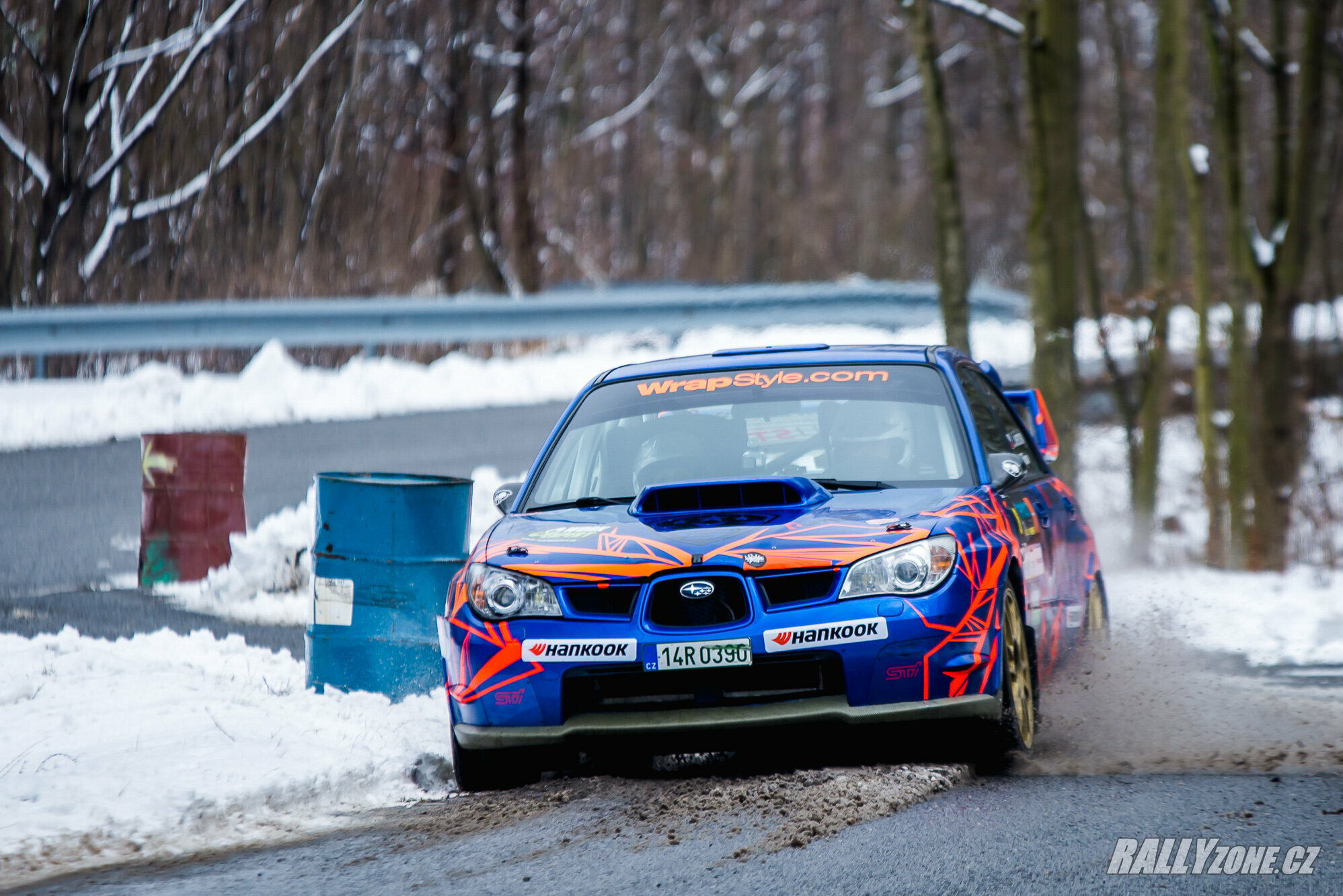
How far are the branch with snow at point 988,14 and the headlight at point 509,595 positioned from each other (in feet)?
38.6

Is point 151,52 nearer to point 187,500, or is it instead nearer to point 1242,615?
point 187,500

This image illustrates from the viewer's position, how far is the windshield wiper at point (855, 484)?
6.00 m

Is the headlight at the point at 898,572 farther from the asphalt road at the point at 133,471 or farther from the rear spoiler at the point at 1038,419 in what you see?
the asphalt road at the point at 133,471

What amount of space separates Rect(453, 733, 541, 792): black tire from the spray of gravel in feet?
5.74

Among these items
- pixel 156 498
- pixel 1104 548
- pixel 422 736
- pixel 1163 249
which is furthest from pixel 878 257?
pixel 422 736

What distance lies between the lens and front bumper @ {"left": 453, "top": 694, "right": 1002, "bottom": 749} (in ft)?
16.6

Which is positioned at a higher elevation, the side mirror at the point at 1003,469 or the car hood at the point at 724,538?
the side mirror at the point at 1003,469

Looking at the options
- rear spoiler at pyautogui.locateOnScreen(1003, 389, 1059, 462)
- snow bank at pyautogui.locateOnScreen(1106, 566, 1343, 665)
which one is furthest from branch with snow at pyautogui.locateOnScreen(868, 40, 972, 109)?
rear spoiler at pyautogui.locateOnScreen(1003, 389, 1059, 462)

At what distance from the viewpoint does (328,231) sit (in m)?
19.9

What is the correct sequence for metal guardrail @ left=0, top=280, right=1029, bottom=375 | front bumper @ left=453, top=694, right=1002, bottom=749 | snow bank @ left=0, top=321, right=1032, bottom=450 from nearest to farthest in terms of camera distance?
front bumper @ left=453, top=694, right=1002, bottom=749 < snow bank @ left=0, top=321, right=1032, bottom=450 < metal guardrail @ left=0, top=280, right=1029, bottom=375

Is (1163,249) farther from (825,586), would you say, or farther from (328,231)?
(825,586)

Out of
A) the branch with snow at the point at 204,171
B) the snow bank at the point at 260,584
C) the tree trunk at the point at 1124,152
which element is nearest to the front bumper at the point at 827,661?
the snow bank at the point at 260,584

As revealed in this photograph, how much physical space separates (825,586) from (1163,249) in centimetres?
1377

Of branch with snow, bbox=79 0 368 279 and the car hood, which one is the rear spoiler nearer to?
the car hood
